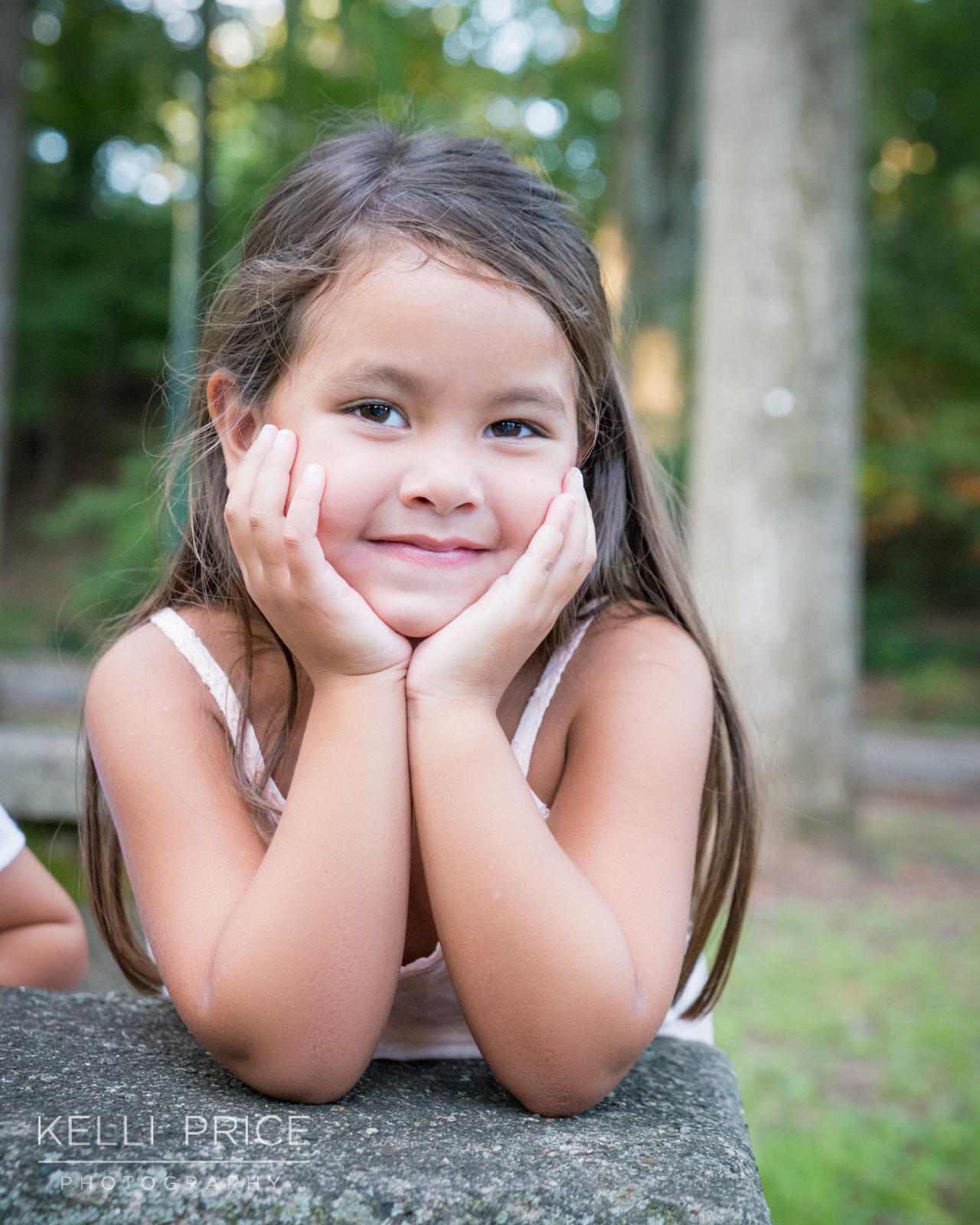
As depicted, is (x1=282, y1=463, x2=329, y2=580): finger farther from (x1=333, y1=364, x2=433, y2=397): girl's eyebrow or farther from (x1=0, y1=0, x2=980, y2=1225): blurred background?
(x1=0, y1=0, x2=980, y2=1225): blurred background

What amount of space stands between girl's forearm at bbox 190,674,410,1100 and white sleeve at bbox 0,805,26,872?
729 mm

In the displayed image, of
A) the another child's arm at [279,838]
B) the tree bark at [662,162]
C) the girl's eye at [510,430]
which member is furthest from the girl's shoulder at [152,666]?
the tree bark at [662,162]

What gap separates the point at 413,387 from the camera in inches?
58.4

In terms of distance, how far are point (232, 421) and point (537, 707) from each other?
0.69 meters

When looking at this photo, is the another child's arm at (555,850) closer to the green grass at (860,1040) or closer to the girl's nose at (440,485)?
the girl's nose at (440,485)

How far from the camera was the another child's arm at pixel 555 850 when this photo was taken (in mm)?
1290

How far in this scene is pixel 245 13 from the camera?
17547 millimetres

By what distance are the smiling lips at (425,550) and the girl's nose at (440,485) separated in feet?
0.15

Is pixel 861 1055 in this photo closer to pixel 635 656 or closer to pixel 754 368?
pixel 635 656

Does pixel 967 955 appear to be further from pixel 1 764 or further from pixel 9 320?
pixel 9 320

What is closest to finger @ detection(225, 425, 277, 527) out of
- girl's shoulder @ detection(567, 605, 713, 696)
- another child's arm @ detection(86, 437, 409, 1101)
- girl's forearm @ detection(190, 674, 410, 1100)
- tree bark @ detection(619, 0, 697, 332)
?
another child's arm @ detection(86, 437, 409, 1101)

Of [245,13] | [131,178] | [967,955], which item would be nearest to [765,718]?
[967,955]

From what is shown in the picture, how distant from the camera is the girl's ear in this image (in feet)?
5.85

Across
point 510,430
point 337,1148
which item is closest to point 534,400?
point 510,430
